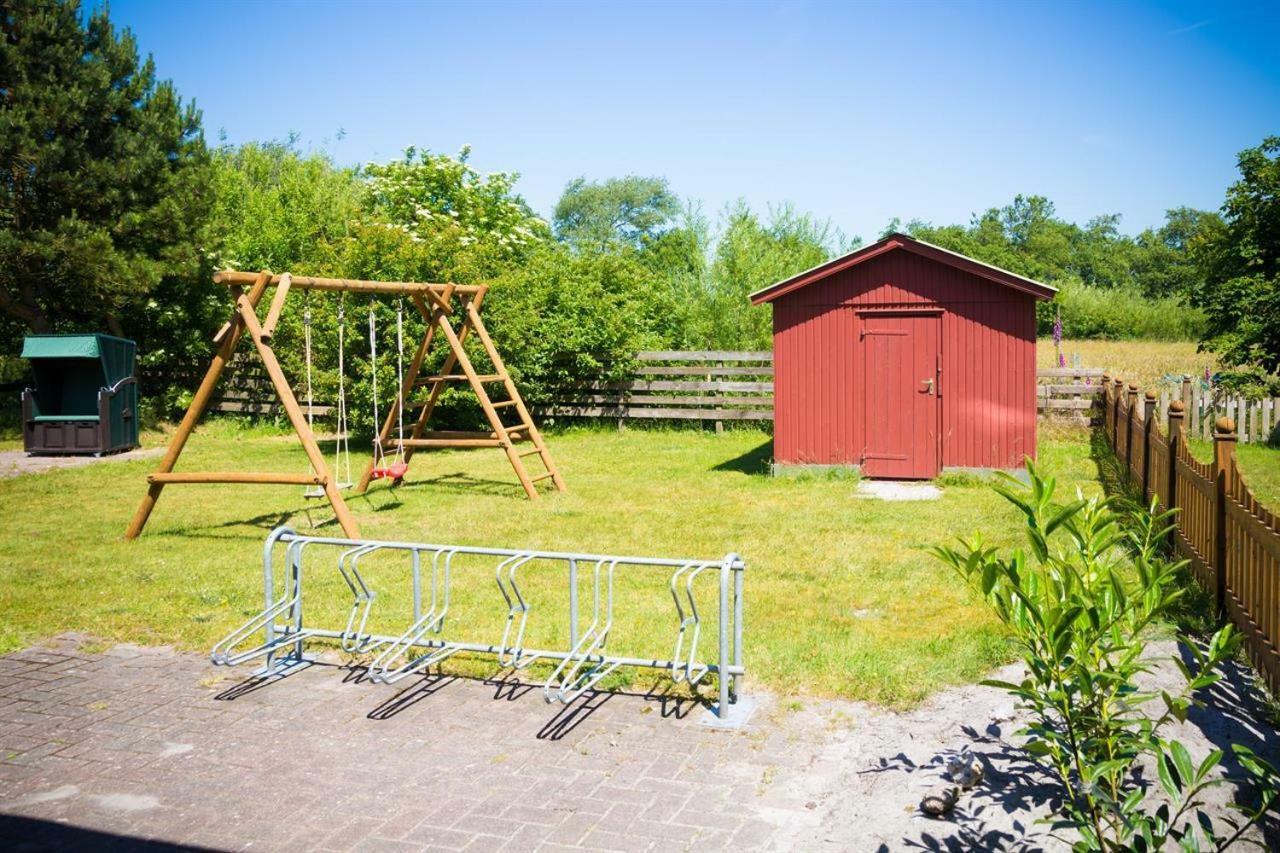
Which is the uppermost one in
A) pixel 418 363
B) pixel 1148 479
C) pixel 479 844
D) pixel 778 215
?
pixel 778 215

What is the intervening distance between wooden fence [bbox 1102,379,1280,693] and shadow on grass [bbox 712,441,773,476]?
6.26 metres

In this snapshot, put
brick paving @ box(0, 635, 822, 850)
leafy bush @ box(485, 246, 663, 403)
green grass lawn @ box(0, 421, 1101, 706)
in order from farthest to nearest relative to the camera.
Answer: leafy bush @ box(485, 246, 663, 403) → green grass lawn @ box(0, 421, 1101, 706) → brick paving @ box(0, 635, 822, 850)

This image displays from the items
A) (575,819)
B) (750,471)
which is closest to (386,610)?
(575,819)

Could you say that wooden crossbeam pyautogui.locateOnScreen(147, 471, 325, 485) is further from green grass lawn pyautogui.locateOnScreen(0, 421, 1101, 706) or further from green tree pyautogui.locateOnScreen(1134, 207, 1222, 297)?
green tree pyautogui.locateOnScreen(1134, 207, 1222, 297)

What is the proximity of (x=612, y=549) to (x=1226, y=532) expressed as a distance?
5095 mm

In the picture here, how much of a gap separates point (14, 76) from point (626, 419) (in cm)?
1404

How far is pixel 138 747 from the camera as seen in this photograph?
525cm

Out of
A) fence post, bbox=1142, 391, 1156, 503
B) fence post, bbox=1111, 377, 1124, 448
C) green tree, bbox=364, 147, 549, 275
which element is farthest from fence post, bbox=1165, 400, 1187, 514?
green tree, bbox=364, 147, 549, 275

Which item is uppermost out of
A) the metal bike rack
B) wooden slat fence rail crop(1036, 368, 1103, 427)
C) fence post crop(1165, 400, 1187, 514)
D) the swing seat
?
wooden slat fence rail crop(1036, 368, 1103, 427)

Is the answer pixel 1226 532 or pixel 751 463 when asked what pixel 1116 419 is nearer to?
pixel 751 463

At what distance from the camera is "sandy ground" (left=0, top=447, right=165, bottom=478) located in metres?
16.3

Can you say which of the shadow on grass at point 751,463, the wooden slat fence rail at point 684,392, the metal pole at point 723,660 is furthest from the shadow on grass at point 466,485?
the metal pole at point 723,660

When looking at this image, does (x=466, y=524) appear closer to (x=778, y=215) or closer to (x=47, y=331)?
(x=47, y=331)

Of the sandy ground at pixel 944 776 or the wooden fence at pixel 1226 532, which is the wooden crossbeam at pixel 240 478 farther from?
the wooden fence at pixel 1226 532
